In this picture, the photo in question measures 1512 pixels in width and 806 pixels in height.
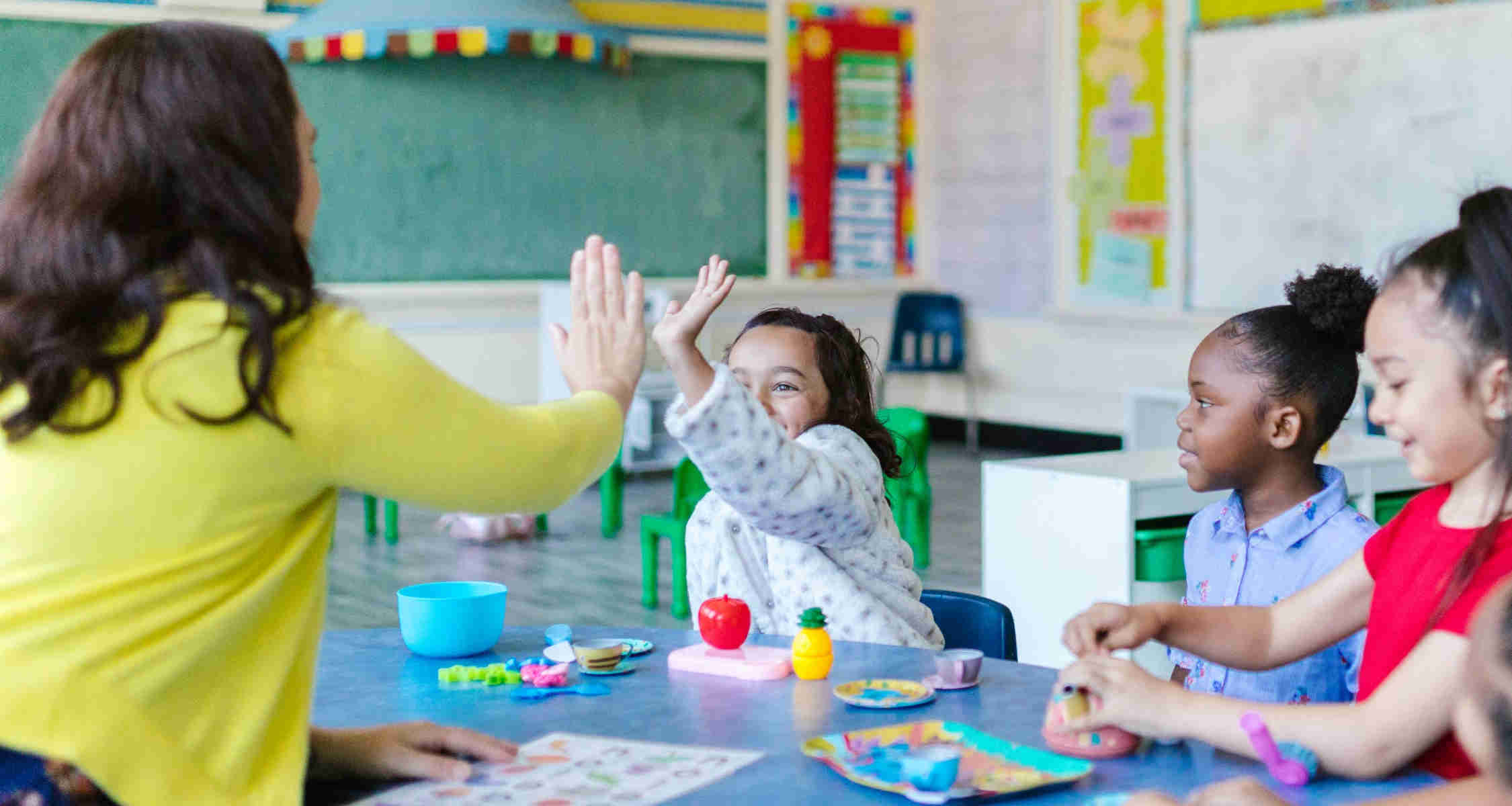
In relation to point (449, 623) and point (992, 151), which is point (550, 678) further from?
point (992, 151)

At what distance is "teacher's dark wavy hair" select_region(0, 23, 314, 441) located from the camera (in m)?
1.03

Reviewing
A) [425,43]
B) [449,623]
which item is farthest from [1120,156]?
[449,623]

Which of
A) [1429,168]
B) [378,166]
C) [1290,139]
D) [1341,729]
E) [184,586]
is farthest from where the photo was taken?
[378,166]

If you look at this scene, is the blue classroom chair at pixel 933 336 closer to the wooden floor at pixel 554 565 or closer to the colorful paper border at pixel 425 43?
the wooden floor at pixel 554 565

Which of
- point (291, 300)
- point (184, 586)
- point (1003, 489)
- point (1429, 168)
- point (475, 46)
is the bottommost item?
point (1003, 489)

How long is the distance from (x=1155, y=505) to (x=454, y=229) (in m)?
4.73

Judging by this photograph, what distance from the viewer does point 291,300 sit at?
1.05 meters

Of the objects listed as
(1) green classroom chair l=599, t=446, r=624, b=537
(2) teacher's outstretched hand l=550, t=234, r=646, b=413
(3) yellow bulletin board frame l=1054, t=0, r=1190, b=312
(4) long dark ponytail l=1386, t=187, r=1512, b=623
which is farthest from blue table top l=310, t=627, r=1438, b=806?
(3) yellow bulletin board frame l=1054, t=0, r=1190, b=312

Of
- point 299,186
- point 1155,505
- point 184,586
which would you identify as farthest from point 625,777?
point 1155,505

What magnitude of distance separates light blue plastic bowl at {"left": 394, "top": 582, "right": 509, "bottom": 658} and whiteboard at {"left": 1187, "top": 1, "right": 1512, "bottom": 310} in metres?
4.65

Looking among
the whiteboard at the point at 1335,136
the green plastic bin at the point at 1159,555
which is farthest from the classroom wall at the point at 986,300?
the green plastic bin at the point at 1159,555

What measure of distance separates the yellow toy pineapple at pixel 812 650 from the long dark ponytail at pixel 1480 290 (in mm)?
553

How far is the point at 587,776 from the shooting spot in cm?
121

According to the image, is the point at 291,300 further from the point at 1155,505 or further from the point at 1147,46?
the point at 1147,46
